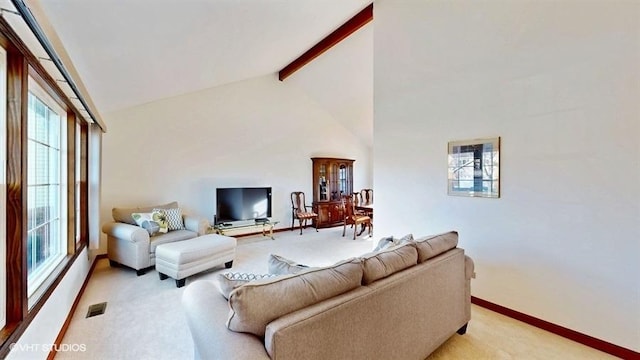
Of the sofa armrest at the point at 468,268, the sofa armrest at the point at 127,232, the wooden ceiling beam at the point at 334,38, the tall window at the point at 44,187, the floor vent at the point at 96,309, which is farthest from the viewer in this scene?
the wooden ceiling beam at the point at 334,38

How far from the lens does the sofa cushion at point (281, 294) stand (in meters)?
1.19

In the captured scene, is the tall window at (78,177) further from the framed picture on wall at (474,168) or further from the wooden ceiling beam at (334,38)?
the framed picture on wall at (474,168)

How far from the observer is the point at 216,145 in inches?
228

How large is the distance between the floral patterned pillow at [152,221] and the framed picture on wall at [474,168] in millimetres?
3963

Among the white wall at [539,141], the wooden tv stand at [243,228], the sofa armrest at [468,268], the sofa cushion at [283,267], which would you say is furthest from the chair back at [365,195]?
the sofa cushion at [283,267]

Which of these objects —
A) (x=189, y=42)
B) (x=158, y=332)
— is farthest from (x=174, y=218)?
(x=189, y=42)

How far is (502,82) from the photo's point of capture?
279 cm

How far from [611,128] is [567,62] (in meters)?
0.65

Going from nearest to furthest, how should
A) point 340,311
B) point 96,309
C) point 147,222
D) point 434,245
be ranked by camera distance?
point 340,311, point 434,245, point 96,309, point 147,222

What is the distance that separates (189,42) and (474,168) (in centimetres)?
330

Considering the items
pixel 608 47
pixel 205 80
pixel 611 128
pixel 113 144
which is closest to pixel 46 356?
pixel 113 144

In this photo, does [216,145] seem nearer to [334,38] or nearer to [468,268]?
[334,38]

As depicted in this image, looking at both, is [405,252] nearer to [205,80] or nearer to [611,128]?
[611,128]

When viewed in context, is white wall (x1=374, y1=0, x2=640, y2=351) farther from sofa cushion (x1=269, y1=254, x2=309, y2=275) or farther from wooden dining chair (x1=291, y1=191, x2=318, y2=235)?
wooden dining chair (x1=291, y1=191, x2=318, y2=235)
